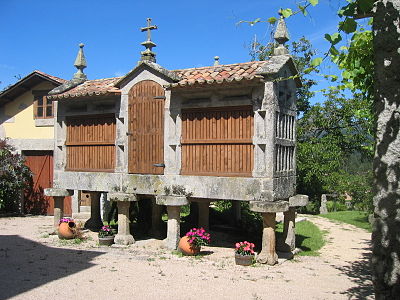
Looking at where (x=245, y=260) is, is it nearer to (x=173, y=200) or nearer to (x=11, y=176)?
(x=173, y=200)

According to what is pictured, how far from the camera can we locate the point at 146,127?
1038 cm

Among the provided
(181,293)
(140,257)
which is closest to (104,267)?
(140,257)

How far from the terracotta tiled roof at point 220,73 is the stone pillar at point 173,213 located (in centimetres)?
266

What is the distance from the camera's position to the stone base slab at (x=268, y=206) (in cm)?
857

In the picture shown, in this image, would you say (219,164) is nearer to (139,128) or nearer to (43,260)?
(139,128)

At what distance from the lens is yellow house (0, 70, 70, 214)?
16469 millimetres

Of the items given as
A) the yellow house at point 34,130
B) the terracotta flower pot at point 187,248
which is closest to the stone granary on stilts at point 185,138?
the terracotta flower pot at point 187,248

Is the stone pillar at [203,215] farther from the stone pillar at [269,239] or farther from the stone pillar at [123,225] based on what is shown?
the stone pillar at [269,239]

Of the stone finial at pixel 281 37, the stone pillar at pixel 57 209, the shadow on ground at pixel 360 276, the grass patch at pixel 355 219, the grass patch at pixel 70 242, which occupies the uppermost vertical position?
the stone finial at pixel 281 37

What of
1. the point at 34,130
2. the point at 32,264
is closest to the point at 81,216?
the point at 34,130

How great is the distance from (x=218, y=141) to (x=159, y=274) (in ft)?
10.4

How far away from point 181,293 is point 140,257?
277 cm

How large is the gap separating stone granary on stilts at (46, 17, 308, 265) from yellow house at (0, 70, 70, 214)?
5017 millimetres

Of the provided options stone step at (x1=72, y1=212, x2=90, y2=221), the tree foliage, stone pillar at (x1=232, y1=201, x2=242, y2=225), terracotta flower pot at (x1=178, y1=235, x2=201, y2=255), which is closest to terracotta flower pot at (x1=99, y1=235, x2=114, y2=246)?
terracotta flower pot at (x1=178, y1=235, x2=201, y2=255)
